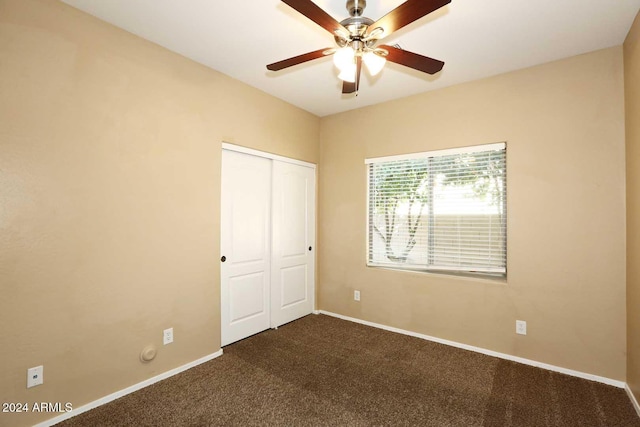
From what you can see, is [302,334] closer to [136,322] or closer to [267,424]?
[267,424]

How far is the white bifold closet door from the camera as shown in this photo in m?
3.27

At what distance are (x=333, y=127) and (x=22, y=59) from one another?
307 cm

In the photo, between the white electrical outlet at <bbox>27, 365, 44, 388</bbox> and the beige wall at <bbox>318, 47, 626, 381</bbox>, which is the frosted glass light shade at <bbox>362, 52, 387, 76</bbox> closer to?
the beige wall at <bbox>318, 47, 626, 381</bbox>

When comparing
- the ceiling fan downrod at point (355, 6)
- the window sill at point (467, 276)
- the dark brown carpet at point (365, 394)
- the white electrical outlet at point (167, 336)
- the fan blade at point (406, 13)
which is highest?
the ceiling fan downrod at point (355, 6)

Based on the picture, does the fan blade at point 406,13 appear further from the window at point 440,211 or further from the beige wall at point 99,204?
the window at point 440,211

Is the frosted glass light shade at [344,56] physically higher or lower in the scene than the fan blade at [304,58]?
lower

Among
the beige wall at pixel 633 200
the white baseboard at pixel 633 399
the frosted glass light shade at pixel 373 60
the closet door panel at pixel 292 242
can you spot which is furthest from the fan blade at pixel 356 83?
the white baseboard at pixel 633 399

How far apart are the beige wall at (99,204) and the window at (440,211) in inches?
76.5

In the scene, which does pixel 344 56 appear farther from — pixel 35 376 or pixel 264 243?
pixel 35 376

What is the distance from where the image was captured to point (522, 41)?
248 cm

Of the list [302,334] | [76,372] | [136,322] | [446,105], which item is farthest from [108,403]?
[446,105]

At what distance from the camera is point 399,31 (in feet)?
7.81

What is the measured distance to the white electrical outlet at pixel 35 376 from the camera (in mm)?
1945

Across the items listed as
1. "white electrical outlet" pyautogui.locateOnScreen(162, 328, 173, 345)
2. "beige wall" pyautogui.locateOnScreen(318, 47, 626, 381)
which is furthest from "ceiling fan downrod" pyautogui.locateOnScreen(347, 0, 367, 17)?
"white electrical outlet" pyautogui.locateOnScreen(162, 328, 173, 345)
